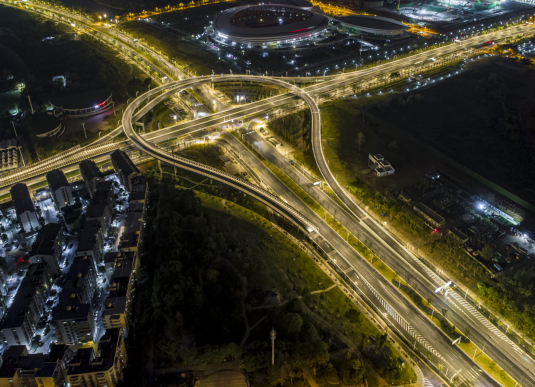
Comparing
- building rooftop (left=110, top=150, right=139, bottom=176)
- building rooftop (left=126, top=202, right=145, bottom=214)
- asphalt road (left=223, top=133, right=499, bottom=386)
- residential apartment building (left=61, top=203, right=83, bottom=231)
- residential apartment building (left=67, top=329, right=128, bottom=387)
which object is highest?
building rooftop (left=110, top=150, right=139, bottom=176)

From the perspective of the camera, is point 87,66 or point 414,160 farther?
point 87,66

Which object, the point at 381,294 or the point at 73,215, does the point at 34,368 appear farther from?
the point at 381,294

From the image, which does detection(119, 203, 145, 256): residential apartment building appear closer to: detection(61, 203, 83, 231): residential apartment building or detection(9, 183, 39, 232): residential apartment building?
detection(61, 203, 83, 231): residential apartment building

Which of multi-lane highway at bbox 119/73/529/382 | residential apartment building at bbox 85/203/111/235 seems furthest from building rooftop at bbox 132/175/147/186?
multi-lane highway at bbox 119/73/529/382

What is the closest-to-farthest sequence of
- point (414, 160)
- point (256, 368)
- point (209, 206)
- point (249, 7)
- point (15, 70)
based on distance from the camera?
point (256, 368) < point (209, 206) < point (414, 160) < point (15, 70) < point (249, 7)

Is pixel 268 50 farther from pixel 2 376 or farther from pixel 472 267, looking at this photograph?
pixel 2 376

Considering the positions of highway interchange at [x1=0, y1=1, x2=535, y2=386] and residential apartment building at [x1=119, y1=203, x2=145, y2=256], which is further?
residential apartment building at [x1=119, y1=203, x2=145, y2=256]

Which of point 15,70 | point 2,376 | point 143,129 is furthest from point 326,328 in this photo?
point 15,70

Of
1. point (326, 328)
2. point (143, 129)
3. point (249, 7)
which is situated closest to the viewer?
point (326, 328)

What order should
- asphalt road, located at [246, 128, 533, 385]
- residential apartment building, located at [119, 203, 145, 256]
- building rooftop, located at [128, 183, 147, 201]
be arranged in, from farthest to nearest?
building rooftop, located at [128, 183, 147, 201], residential apartment building, located at [119, 203, 145, 256], asphalt road, located at [246, 128, 533, 385]
